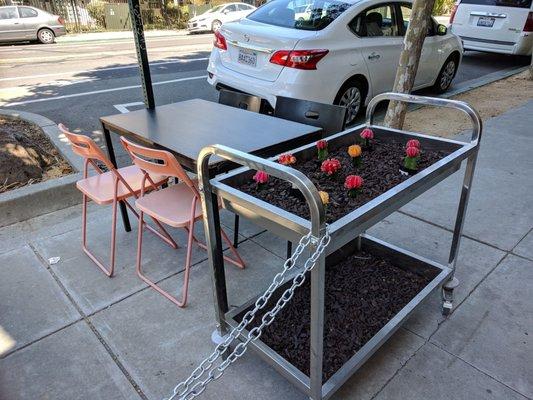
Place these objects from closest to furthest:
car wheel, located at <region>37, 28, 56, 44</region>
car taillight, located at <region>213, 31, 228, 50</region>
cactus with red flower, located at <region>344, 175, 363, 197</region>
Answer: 1. cactus with red flower, located at <region>344, 175, 363, 197</region>
2. car taillight, located at <region>213, 31, 228, 50</region>
3. car wheel, located at <region>37, 28, 56, 44</region>

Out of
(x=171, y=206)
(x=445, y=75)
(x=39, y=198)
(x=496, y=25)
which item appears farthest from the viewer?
(x=496, y=25)

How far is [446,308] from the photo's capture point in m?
2.39

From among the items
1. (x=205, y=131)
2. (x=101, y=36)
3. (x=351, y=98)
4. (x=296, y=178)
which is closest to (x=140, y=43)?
(x=205, y=131)

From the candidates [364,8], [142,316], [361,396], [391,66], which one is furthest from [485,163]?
[142,316]

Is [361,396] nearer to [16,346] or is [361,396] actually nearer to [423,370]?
[423,370]

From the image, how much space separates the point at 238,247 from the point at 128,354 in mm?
1162

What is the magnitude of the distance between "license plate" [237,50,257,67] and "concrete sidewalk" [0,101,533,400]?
2.47 meters

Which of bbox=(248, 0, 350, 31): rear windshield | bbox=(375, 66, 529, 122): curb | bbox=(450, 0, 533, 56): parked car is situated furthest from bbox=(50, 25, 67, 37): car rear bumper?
bbox=(375, 66, 529, 122): curb

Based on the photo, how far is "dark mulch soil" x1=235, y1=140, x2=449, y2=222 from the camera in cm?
182

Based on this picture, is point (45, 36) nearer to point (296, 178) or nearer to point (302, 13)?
point (302, 13)

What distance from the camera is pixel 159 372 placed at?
210cm

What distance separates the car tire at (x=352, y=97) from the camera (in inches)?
211

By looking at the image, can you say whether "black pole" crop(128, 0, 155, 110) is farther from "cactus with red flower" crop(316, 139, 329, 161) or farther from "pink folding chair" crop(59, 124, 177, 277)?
"cactus with red flower" crop(316, 139, 329, 161)

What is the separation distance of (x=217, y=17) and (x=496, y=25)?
1330 cm
